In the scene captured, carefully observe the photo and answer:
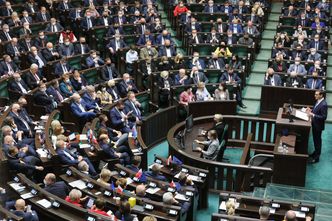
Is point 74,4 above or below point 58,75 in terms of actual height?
above

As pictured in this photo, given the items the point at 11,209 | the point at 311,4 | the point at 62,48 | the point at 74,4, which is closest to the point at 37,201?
the point at 11,209

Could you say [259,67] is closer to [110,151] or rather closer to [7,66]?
[7,66]

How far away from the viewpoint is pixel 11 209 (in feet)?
23.3

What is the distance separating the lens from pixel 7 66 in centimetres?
1209

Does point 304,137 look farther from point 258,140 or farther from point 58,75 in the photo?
point 58,75

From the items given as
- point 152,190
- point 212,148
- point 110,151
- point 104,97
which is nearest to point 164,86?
point 104,97

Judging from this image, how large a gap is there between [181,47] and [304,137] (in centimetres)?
679

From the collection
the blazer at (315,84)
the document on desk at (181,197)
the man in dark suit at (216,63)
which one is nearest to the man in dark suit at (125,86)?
the man in dark suit at (216,63)

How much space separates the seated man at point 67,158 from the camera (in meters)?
8.55

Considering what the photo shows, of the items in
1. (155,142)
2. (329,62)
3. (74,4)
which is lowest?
(155,142)

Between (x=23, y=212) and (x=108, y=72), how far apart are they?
6.45 m

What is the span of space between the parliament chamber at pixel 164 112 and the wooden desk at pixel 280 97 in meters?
0.02

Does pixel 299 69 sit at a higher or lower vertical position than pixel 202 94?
higher

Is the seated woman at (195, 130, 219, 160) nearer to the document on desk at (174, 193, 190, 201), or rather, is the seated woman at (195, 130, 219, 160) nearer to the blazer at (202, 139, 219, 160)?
the blazer at (202, 139, 219, 160)
